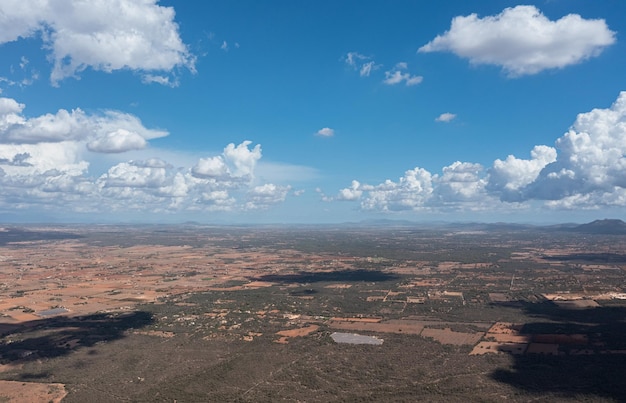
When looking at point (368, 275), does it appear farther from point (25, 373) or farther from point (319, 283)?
point (25, 373)

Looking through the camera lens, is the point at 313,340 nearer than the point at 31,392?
No

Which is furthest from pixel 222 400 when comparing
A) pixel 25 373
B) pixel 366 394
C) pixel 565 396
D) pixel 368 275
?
pixel 368 275

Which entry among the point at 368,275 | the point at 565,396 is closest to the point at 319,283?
the point at 368,275

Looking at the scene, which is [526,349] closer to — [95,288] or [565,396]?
[565,396]

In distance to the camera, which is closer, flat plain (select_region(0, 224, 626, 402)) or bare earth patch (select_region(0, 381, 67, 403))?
bare earth patch (select_region(0, 381, 67, 403))

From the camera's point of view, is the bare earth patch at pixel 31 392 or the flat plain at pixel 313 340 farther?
the flat plain at pixel 313 340

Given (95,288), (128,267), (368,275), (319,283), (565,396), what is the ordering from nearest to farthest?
1. (565,396)
2. (95,288)
3. (319,283)
4. (368,275)
5. (128,267)

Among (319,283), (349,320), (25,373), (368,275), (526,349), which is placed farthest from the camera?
(368,275)

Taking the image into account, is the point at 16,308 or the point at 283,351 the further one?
the point at 16,308

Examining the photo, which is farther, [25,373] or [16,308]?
[16,308]
